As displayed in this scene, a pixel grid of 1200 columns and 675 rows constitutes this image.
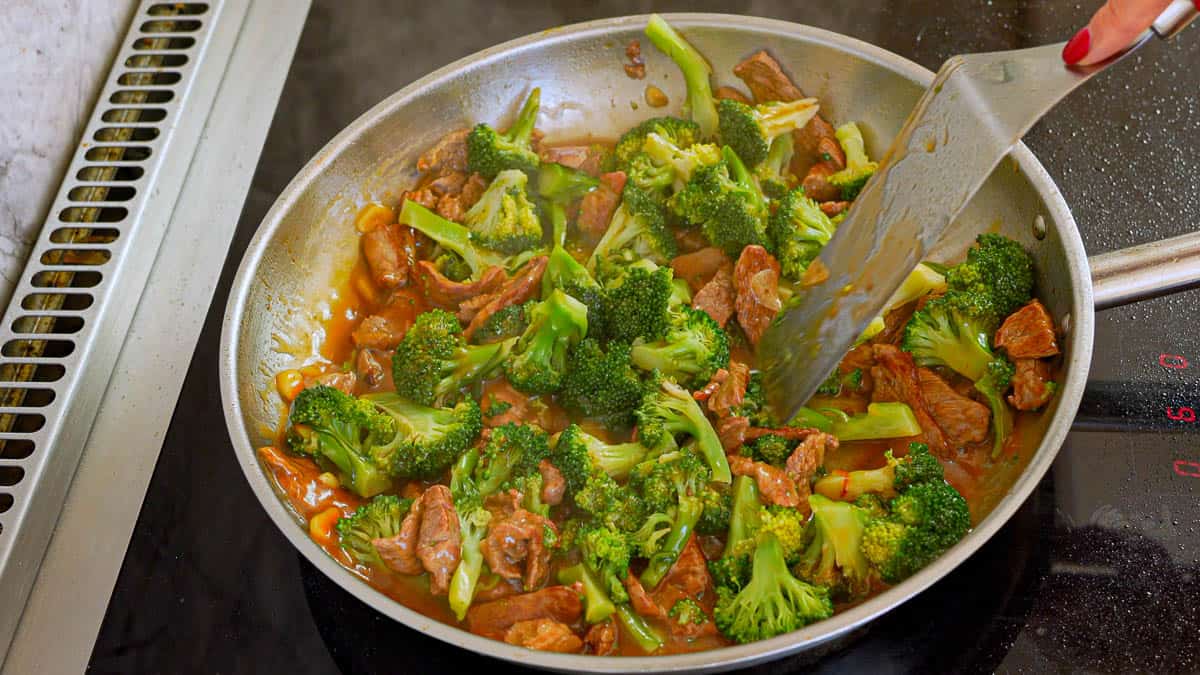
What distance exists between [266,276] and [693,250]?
87cm

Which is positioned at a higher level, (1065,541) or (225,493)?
(225,493)

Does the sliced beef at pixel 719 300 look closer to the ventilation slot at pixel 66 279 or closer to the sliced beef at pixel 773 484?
the sliced beef at pixel 773 484

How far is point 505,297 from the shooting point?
1891 mm

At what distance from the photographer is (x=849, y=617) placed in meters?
1.32

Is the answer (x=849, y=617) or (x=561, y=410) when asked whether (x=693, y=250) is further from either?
(x=849, y=617)

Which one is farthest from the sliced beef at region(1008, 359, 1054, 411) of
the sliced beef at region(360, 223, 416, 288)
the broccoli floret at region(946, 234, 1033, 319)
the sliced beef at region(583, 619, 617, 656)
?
the sliced beef at region(360, 223, 416, 288)

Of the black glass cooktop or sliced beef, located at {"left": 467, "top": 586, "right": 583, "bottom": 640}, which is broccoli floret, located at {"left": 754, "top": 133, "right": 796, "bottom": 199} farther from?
sliced beef, located at {"left": 467, "top": 586, "right": 583, "bottom": 640}

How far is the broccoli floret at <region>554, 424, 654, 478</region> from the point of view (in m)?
1.63

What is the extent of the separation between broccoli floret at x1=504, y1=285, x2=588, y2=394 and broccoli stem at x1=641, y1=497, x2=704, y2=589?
0.35m

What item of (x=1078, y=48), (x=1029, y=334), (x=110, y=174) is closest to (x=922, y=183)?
(x=1078, y=48)

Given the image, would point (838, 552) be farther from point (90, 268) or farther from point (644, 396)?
point (90, 268)

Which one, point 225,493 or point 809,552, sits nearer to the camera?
point 809,552

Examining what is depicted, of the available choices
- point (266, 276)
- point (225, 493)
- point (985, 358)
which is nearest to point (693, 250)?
point (985, 358)

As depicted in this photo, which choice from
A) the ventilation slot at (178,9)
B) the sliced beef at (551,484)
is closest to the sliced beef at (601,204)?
the sliced beef at (551,484)
